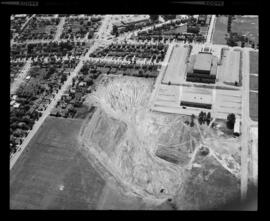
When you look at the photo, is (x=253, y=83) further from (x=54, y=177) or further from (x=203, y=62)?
(x=54, y=177)

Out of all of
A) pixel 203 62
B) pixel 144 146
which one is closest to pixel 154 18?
pixel 203 62

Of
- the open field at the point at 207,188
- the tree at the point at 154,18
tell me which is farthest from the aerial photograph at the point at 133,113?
the tree at the point at 154,18

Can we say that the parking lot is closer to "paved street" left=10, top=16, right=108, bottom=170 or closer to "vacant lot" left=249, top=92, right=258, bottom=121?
"vacant lot" left=249, top=92, right=258, bottom=121

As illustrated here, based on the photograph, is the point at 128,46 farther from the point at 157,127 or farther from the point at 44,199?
the point at 44,199

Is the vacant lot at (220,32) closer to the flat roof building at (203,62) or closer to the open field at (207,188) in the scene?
the flat roof building at (203,62)

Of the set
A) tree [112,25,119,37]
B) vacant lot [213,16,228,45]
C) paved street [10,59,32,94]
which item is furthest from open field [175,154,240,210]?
tree [112,25,119,37]

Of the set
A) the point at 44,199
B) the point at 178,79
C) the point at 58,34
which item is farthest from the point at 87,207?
the point at 58,34
